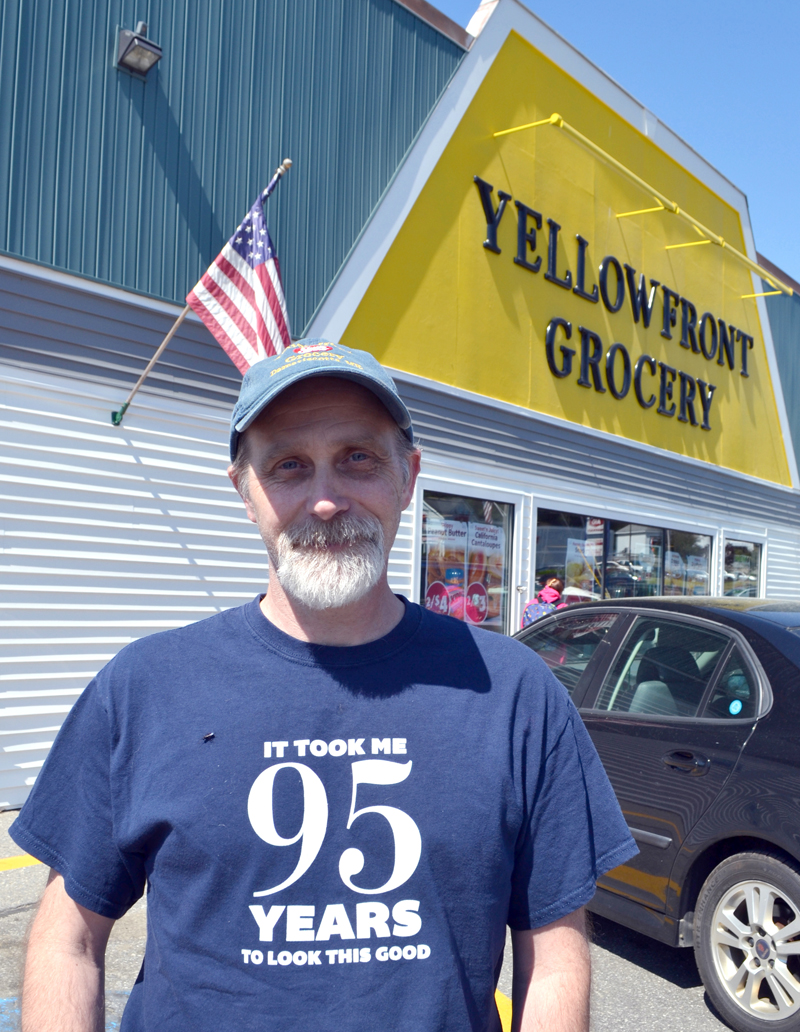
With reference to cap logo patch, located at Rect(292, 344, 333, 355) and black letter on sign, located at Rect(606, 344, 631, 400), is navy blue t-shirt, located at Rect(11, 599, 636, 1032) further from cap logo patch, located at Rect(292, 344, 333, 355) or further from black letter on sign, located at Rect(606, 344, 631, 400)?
black letter on sign, located at Rect(606, 344, 631, 400)

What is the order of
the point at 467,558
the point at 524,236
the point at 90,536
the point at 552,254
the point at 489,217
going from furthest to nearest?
the point at 552,254 → the point at 524,236 → the point at 489,217 → the point at 467,558 → the point at 90,536

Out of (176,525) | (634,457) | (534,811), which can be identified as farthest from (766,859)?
(634,457)

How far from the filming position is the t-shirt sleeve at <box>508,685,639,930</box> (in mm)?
1492

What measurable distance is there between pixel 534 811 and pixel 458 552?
26.6ft

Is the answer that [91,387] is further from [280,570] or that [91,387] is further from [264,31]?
[280,570]

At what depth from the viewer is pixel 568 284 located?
11.1m

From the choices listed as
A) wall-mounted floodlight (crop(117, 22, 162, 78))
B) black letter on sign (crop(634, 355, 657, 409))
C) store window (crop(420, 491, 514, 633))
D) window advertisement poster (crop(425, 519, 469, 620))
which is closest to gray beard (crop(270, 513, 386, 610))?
wall-mounted floodlight (crop(117, 22, 162, 78))

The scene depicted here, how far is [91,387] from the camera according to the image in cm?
652

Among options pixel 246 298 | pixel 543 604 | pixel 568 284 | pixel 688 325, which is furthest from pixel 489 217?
pixel 688 325

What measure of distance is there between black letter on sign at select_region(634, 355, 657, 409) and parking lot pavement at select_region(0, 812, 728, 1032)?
30.0ft

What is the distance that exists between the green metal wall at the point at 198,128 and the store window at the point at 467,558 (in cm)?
265

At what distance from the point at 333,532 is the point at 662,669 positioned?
287cm

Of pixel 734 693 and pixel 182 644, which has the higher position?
pixel 182 644

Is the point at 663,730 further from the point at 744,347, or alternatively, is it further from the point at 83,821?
the point at 744,347
